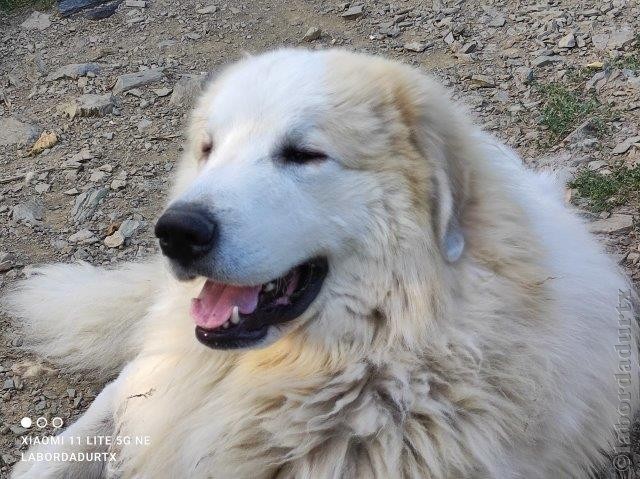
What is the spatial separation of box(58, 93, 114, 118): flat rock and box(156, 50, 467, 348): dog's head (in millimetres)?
3506

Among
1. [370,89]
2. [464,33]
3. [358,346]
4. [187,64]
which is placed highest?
[370,89]

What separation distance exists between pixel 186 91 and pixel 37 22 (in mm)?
2108

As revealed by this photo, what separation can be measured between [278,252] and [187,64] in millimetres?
4441

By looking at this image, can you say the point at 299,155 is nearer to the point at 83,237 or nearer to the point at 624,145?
the point at 83,237

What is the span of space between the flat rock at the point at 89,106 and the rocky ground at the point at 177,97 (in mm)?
12

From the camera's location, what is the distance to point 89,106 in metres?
5.89

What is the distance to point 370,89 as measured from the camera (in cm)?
270

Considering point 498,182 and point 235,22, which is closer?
point 498,182

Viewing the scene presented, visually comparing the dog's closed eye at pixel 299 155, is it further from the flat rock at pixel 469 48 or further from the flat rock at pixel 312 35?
the flat rock at pixel 312 35

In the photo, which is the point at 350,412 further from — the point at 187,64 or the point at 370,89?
the point at 187,64

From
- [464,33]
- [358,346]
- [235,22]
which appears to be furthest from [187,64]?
[358,346]

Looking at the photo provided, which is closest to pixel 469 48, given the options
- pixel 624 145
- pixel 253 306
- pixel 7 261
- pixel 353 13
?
pixel 353 13

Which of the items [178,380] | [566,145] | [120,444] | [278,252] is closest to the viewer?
[278,252]

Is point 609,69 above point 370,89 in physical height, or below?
below
